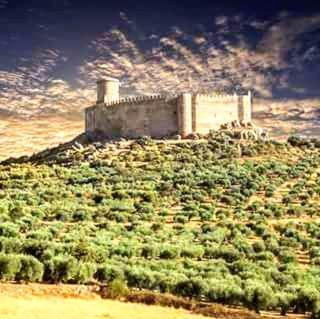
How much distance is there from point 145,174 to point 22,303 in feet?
115

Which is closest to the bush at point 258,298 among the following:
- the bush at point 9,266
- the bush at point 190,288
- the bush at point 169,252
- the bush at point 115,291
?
the bush at point 190,288

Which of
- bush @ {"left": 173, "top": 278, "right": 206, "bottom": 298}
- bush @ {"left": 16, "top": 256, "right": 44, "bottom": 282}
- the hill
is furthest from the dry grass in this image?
bush @ {"left": 16, "top": 256, "right": 44, "bottom": 282}

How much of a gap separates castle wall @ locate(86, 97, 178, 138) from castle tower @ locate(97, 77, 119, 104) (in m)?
3.26

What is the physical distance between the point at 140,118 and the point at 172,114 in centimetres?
344

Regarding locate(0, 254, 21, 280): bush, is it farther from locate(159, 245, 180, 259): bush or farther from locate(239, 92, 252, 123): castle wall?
locate(239, 92, 252, 123): castle wall

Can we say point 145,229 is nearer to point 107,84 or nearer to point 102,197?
point 102,197

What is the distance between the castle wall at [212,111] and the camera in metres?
63.2

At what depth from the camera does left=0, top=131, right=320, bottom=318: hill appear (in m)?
20.4

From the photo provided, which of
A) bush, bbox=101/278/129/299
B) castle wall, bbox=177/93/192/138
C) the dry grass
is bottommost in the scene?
the dry grass

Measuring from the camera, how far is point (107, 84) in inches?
2825

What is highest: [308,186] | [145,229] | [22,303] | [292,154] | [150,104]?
[150,104]

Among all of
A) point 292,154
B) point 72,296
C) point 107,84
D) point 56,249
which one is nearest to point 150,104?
point 107,84

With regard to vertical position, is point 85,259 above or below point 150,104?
below

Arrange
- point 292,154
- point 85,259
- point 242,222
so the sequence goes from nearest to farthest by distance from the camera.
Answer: point 85,259, point 242,222, point 292,154
